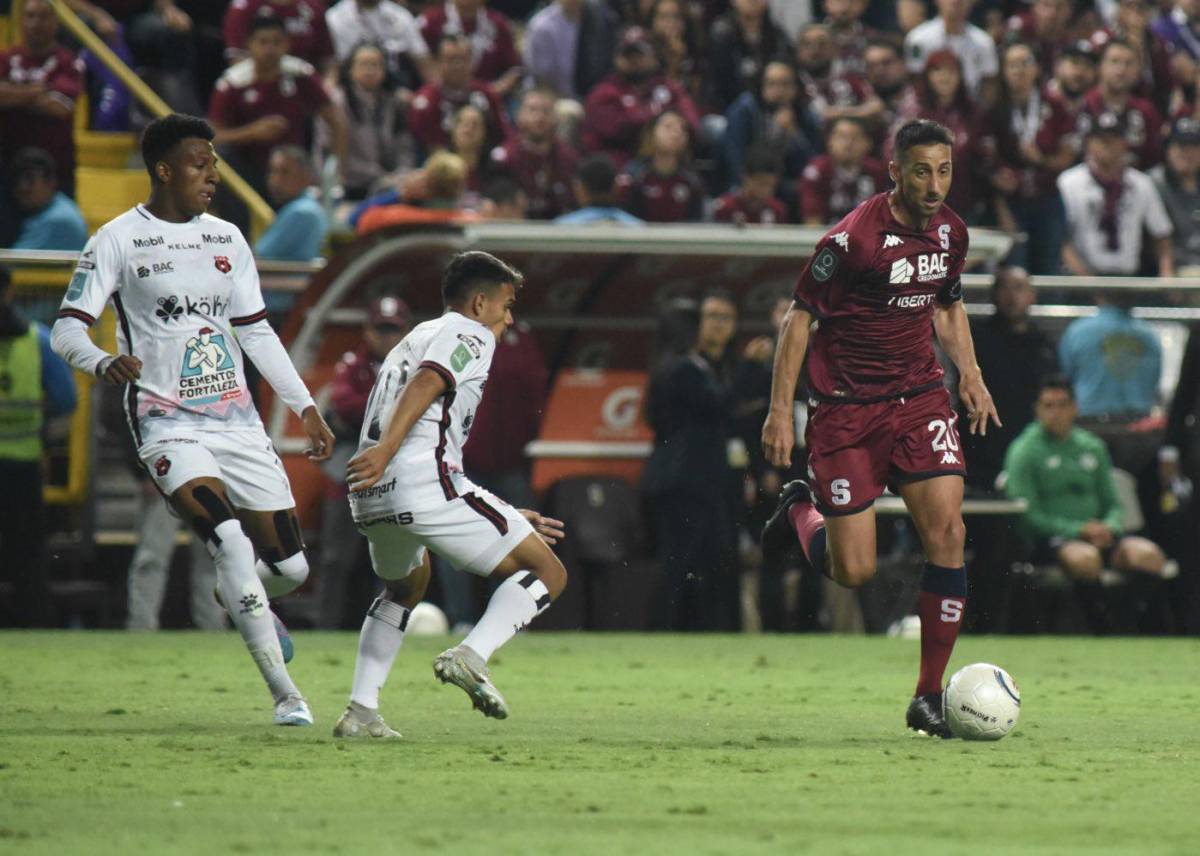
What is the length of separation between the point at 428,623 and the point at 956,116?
6.51m

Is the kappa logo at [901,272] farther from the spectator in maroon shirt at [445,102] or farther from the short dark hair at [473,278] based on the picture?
the spectator in maroon shirt at [445,102]

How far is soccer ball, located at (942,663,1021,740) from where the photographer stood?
8.52m

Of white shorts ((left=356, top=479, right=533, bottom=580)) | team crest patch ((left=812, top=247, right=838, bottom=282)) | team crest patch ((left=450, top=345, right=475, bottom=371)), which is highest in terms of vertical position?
team crest patch ((left=812, top=247, right=838, bottom=282))

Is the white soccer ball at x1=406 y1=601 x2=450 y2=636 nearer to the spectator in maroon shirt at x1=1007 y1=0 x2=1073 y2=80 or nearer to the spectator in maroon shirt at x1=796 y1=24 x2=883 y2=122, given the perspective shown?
the spectator in maroon shirt at x1=796 y1=24 x2=883 y2=122

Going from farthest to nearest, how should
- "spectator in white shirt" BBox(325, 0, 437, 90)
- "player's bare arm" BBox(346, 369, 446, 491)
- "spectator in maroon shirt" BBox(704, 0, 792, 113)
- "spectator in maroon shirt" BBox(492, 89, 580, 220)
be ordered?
"spectator in maroon shirt" BBox(704, 0, 792, 113) < "spectator in white shirt" BBox(325, 0, 437, 90) < "spectator in maroon shirt" BBox(492, 89, 580, 220) < "player's bare arm" BBox(346, 369, 446, 491)

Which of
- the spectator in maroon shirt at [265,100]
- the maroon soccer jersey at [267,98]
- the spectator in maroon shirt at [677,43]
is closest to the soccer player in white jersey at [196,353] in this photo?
the spectator in maroon shirt at [265,100]

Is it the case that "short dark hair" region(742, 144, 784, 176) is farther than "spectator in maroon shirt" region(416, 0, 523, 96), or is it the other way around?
"spectator in maroon shirt" region(416, 0, 523, 96)

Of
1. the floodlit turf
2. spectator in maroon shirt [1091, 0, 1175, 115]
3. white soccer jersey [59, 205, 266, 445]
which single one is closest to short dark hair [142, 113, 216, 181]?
white soccer jersey [59, 205, 266, 445]

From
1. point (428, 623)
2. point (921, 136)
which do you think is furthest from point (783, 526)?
point (428, 623)

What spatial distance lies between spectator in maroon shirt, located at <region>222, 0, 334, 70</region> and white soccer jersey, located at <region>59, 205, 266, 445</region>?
29.6 ft

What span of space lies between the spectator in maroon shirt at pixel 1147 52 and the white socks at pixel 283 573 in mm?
12897

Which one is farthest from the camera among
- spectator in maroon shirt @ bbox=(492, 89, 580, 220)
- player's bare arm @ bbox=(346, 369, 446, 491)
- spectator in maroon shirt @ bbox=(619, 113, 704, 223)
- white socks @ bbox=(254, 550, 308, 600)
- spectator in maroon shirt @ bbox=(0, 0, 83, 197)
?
spectator in maroon shirt @ bbox=(492, 89, 580, 220)

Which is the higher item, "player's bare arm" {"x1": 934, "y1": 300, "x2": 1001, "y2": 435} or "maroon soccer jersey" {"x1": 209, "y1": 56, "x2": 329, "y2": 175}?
"maroon soccer jersey" {"x1": 209, "y1": 56, "x2": 329, "y2": 175}

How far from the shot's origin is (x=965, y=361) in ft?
30.3
